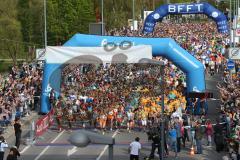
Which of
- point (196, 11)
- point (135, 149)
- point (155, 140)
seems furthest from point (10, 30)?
point (135, 149)

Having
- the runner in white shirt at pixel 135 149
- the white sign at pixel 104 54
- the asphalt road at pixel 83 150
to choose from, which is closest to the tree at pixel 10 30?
the asphalt road at pixel 83 150

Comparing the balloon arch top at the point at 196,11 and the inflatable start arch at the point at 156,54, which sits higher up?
the balloon arch top at the point at 196,11

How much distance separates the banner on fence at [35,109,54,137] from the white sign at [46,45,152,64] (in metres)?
4.63

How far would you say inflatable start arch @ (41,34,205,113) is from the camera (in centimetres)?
2894

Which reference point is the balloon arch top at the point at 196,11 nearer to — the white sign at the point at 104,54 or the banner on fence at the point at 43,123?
the banner on fence at the point at 43,123

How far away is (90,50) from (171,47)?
9480 mm

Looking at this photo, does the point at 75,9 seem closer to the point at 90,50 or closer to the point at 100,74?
the point at 100,74

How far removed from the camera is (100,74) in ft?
105

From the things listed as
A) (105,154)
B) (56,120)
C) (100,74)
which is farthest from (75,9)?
(105,154)

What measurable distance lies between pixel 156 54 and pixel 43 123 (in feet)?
21.7

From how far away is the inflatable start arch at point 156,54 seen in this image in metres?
28.9

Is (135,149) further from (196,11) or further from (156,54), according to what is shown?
(196,11)

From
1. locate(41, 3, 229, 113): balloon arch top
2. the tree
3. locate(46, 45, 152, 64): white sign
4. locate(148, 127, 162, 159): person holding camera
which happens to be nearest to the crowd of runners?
locate(41, 3, 229, 113): balloon arch top

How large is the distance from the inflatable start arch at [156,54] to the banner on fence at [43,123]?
2062 millimetres
